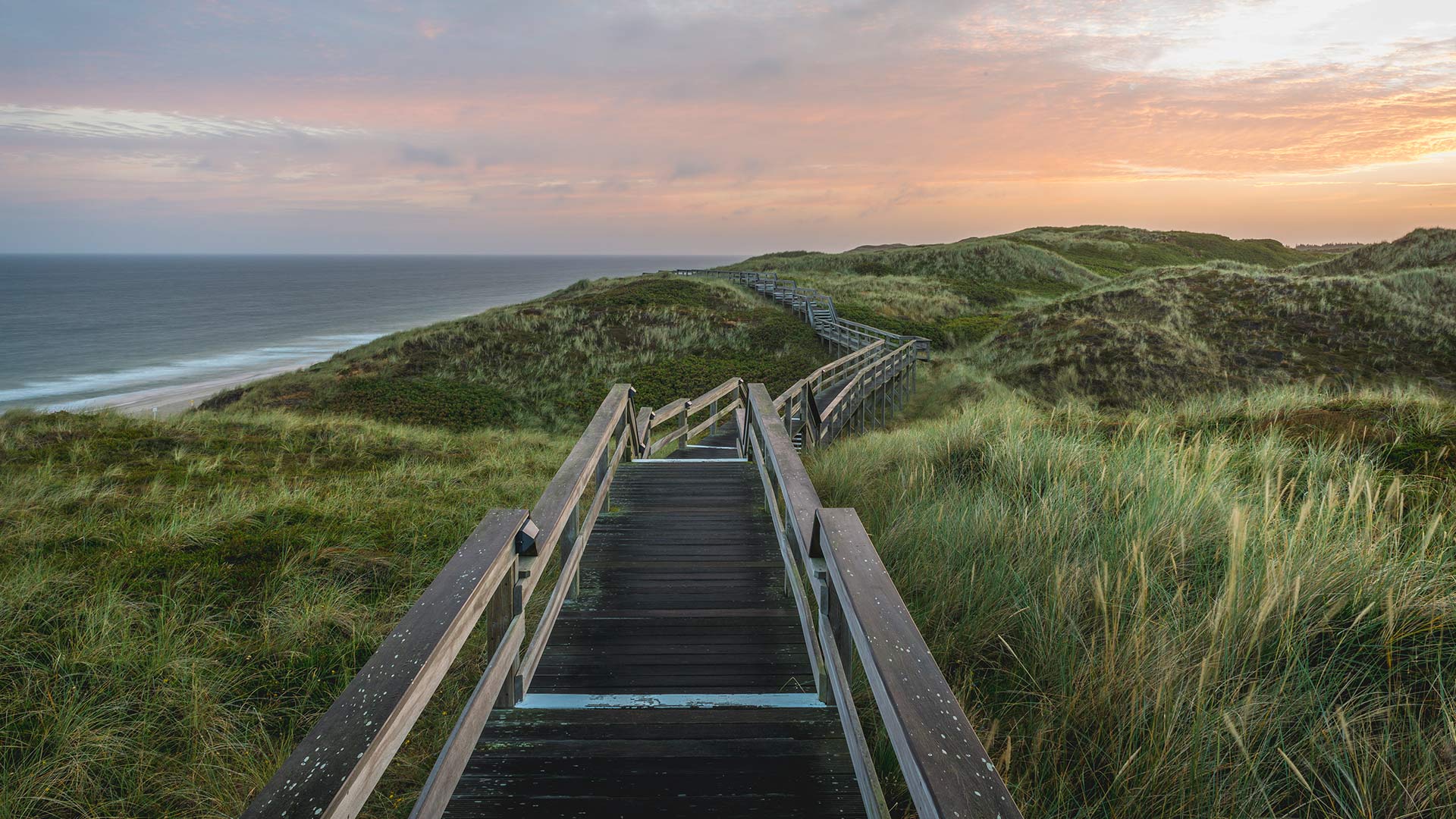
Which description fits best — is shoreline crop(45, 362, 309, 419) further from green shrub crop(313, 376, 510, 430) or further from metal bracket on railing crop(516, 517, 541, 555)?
metal bracket on railing crop(516, 517, 541, 555)

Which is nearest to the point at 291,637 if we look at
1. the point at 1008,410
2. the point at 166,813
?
the point at 166,813

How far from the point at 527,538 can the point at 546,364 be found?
23130mm

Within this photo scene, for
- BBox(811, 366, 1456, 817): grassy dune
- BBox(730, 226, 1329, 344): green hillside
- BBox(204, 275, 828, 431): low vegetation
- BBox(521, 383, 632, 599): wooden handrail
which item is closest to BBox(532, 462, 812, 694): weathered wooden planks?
BBox(521, 383, 632, 599): wooden handrail

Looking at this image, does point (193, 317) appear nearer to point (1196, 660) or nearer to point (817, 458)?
point (817, 458)

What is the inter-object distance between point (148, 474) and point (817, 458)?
332 inches

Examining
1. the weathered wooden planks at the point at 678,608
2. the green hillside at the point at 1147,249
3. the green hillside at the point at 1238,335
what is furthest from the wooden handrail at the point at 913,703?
the green hillside at the point at 1147,249

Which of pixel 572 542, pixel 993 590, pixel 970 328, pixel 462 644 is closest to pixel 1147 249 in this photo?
pixel 970 328

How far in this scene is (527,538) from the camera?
9.57 feet

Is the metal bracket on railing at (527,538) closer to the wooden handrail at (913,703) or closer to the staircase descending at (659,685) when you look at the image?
the staircase descending at (659,685)

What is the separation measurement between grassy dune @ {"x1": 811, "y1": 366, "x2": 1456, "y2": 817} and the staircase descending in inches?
24.6

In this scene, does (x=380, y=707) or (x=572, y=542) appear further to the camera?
(x=572, y=542)

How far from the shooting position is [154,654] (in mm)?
3861

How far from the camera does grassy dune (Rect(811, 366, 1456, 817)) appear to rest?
2.30 metres

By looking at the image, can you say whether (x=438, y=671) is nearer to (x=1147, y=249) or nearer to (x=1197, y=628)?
(x=1197, y=628)
